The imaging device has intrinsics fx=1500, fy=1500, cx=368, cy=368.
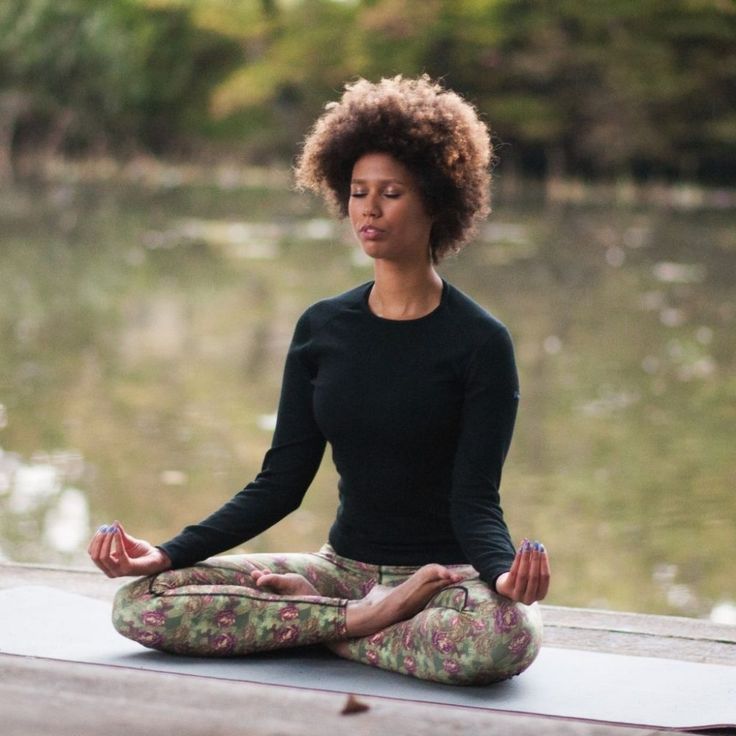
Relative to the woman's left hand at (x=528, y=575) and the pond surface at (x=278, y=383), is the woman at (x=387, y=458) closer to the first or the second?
the woman's left hand at (x=528, y=575)

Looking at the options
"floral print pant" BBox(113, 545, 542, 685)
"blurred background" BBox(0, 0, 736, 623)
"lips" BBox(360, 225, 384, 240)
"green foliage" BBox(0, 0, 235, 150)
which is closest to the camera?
"floral print pant" BBox(113, 545, 542, 685)

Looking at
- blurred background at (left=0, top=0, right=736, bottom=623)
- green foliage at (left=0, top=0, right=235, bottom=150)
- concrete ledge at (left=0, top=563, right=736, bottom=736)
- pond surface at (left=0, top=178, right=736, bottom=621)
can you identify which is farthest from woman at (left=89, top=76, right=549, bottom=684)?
green foliage at (left=0, top=0, right=235, bottom=150)

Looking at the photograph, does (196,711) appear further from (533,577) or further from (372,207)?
(372,207)

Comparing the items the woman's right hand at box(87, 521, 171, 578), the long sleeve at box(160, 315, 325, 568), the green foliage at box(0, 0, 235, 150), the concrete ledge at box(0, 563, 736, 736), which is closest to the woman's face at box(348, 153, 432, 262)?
the long sleeve at box(160, 315, 325, 568)

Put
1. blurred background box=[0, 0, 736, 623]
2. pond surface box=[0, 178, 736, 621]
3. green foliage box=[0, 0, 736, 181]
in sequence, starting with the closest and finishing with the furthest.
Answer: pond surface box=[0, 178, 736, 621] < blurred background box=[0, 0, 736, 623] < green foliage box=[0, 0, 736, 181]

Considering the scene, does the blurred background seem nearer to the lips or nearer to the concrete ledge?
the lips

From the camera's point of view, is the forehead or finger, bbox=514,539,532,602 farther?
the forehead

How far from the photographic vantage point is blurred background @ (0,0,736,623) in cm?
382

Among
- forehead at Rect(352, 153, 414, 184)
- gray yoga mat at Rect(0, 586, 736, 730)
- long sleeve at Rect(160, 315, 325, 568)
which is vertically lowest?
gray yoga mat at Rect(0, 586, 736, 730)

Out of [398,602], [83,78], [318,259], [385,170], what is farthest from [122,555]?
[83,78]

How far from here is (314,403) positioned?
6.55 feet

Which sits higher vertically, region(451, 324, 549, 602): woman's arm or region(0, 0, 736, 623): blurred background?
region(0, 0, 736, 623): blurred background

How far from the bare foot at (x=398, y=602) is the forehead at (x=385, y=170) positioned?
50cm

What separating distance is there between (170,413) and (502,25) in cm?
1895
